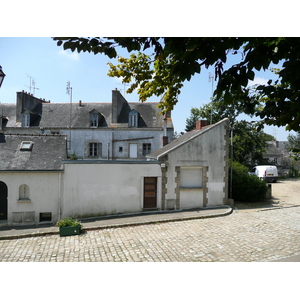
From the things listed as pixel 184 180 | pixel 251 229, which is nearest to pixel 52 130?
pixel 184 180

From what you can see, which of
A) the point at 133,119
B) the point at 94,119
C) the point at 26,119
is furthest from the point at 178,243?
the point at 26,119

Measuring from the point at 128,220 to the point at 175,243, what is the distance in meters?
3.19

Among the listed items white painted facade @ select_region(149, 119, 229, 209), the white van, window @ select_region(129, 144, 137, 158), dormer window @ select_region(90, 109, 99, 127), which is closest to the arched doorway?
white painted facade @ select_region(149, 119, 229, 209)

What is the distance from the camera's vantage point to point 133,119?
85.9 feet

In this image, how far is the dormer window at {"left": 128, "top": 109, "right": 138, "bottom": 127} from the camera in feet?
85.6

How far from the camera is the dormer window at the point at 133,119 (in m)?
26.1

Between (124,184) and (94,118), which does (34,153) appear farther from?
(94,118)

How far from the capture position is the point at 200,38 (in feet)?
13.5

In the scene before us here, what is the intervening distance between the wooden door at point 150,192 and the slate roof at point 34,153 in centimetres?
365

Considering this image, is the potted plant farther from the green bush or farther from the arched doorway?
the green bush

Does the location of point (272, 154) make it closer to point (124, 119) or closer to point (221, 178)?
point (124, 119)

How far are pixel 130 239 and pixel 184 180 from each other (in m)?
4.83

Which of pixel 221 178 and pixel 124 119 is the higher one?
pixel 124 119

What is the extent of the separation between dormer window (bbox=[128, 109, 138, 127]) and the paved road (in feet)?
57.5
